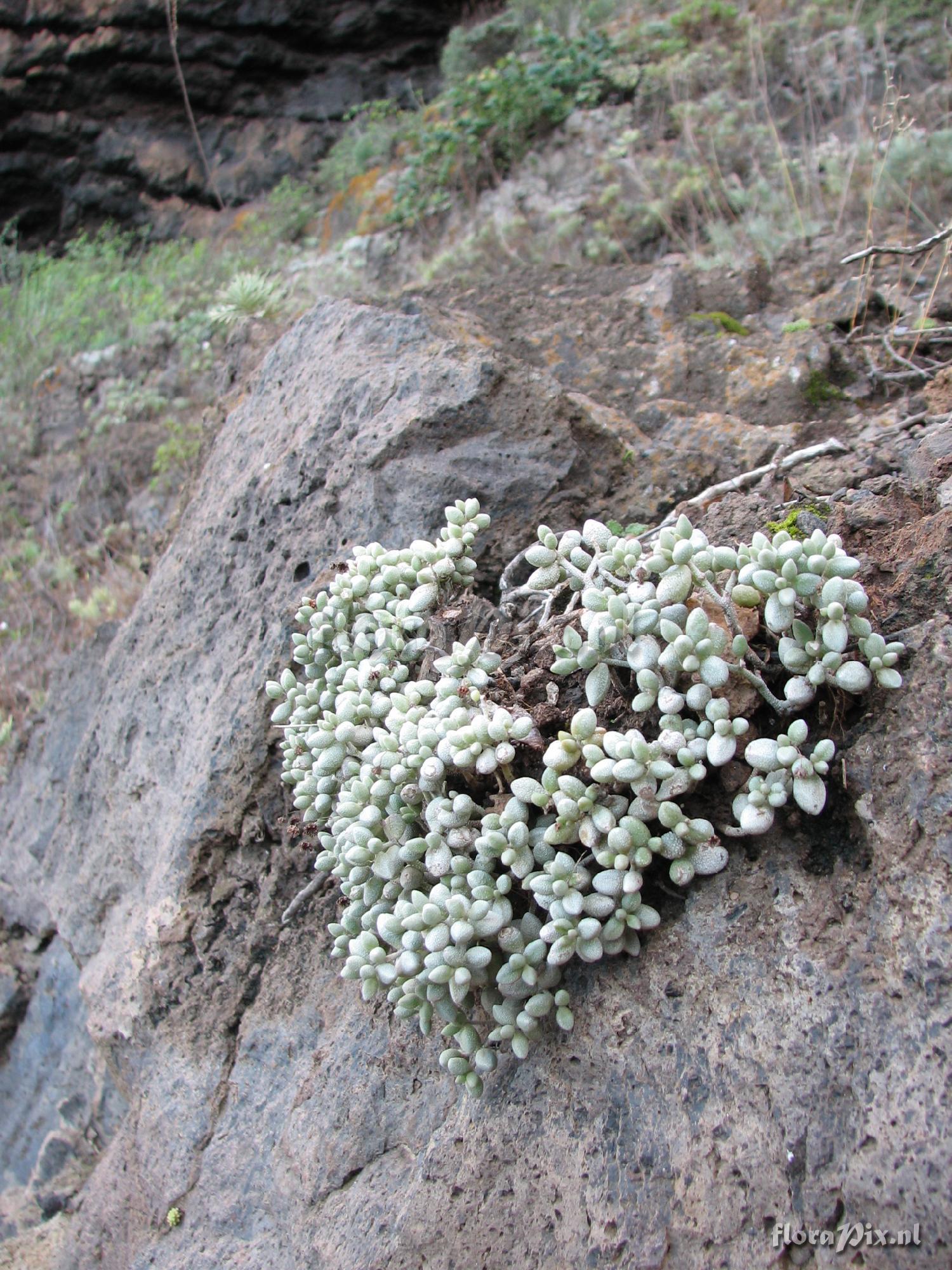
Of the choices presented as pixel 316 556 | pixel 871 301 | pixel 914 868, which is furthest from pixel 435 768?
pixel 871 301

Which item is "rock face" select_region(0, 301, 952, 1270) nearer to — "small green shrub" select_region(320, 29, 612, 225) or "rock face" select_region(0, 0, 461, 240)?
"small green shrub" select_region(320, 29, 612, 225)

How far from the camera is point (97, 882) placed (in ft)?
10.9

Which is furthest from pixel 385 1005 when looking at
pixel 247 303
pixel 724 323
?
pixel 247 303

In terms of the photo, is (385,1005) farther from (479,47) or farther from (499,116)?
(479,47)

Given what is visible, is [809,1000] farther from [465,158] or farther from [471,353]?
[465,158]

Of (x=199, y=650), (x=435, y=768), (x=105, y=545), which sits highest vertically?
(x=435, y=768)

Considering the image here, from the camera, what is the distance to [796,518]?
2035 mm

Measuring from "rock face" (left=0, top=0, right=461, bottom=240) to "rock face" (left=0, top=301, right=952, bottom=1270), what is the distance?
33.0 feet

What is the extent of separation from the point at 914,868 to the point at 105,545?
5.41 m

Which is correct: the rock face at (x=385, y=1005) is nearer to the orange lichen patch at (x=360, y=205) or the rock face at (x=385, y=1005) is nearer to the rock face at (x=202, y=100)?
the orange lichen patch at (x=360, y=205)

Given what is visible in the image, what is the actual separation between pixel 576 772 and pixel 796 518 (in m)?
0.81

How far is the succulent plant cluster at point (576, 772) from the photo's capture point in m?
1.61

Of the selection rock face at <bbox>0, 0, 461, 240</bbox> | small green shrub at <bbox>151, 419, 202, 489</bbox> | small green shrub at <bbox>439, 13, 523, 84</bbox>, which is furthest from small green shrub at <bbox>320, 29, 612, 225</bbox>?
rock face at <bbox>0, 0, 461, 240</bbox>

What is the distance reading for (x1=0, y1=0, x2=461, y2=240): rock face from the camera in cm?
1141
